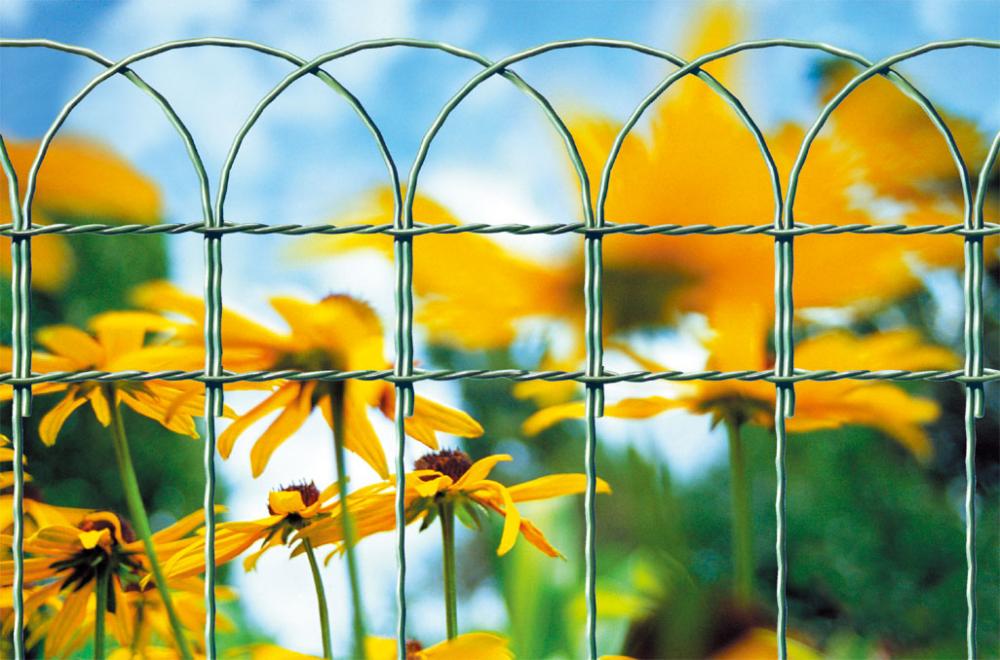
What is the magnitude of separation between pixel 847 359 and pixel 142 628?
33cm

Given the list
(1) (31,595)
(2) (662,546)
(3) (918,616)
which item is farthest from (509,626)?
(3) (918,616)

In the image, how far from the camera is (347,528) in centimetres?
33

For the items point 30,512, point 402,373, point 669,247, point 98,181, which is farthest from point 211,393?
point 98,181

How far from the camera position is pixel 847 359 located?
0.49 m

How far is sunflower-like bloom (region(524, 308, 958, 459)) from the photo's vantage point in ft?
1.44

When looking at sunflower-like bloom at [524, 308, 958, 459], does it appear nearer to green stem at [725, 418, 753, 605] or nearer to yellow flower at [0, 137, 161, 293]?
green stem at [725, 418, 753, 605]

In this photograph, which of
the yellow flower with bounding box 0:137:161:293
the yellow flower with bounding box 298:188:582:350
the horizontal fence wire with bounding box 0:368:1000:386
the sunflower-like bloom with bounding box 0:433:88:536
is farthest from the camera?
the yellow flower with bounding box 0:137:161:293

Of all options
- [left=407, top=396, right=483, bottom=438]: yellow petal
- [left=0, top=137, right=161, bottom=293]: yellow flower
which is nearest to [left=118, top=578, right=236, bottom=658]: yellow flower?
[left=407, top=396, right=483, bottom=438]: yellow petal

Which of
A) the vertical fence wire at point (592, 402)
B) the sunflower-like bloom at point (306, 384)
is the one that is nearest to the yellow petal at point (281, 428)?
the sunflower-like bloom at point (306, 384)

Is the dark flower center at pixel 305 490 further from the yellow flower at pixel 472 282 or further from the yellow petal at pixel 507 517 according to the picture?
the yellow flower at pixel 472 282

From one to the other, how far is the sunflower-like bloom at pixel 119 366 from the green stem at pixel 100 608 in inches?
1.9

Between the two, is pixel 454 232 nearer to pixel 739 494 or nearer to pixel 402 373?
pixel 402 373

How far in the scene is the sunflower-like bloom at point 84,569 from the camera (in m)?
0.35

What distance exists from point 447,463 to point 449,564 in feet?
0.12
